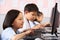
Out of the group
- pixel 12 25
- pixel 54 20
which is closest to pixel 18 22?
pixel 12 25

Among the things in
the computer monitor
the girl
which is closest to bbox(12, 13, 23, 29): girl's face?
the girl

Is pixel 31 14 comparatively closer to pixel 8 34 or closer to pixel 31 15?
pixel 31 15

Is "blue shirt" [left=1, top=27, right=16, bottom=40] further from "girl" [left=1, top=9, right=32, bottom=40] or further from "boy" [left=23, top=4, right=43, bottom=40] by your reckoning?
"boy" [left=23, top=4, right=43, bottom=40]

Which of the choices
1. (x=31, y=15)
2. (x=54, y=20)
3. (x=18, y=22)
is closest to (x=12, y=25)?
(x=18, y=22)

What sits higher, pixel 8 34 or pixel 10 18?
pixel 10 18

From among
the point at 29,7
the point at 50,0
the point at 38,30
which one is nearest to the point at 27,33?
the point at 38,30

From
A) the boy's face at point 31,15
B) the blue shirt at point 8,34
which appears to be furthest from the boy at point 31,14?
the blue shirt at point 8,34

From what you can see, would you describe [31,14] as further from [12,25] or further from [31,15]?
[12,25]

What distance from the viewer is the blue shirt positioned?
4.11 ft

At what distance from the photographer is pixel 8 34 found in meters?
1.26

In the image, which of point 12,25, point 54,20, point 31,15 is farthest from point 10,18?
point 54,20

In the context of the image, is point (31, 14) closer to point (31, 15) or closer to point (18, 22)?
point (31, 15)

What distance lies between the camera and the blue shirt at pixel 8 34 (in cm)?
125

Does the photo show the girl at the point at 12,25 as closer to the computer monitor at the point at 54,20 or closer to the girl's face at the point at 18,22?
the girl's face at the point at 18,22
